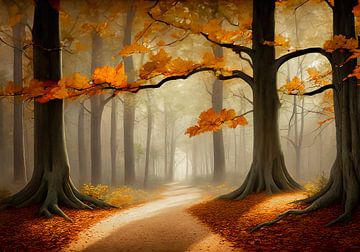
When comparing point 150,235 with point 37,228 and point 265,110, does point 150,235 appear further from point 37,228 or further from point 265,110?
point 265,110

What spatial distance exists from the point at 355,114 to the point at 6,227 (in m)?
8.54

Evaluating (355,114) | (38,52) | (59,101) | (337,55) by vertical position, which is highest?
(38,52)

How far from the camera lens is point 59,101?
9.68 metres

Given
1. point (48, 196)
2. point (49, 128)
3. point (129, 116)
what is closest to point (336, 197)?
point (48, 196)

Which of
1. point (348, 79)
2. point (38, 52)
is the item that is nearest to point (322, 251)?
point (348, 79)

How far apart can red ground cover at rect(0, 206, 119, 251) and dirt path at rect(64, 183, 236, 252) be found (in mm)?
347

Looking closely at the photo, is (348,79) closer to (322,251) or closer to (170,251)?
(322,251)

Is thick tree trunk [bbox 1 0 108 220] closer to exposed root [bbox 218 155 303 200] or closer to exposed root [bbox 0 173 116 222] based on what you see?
exposed root [bbox 0 173 116 222]

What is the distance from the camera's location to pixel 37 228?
7.33m

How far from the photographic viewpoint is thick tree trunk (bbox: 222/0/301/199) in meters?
10.1

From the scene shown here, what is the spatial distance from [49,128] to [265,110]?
6.72 metres

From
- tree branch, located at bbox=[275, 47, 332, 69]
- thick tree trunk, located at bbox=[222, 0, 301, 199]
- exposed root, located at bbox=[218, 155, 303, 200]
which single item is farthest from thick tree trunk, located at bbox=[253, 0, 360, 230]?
thick tree trunk, located at bbox=[222, 0, 301, 199]

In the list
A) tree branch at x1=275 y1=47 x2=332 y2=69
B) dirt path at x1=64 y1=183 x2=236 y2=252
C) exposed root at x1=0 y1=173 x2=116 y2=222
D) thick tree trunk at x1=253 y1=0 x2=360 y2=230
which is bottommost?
dirt path at x1=64 y1=183 x2=236 y2=252

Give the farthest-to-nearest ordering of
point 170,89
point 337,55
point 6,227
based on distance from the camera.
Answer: point 170,89 < point 337,55 < point 6,227
